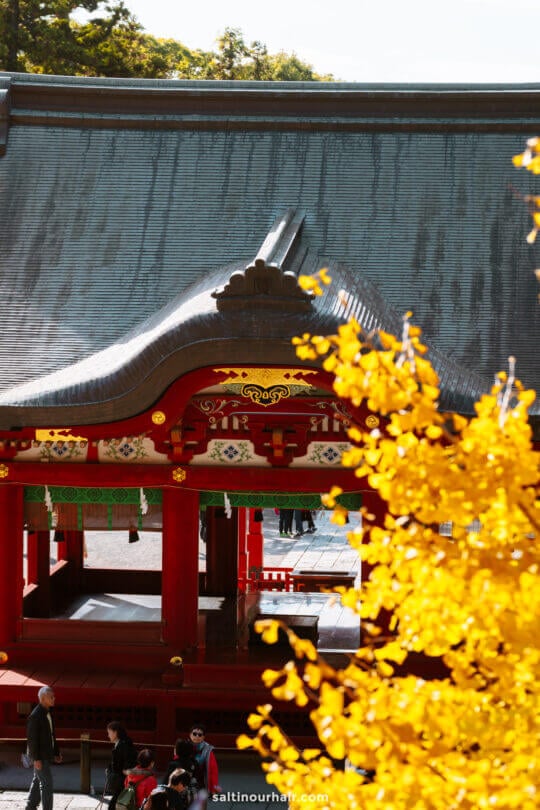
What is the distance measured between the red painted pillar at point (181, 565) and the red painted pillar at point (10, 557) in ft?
5.72

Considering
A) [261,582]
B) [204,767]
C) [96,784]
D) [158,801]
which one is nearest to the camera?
[158,801]

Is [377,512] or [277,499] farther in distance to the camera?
[277,499]

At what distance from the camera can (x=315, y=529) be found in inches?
1073

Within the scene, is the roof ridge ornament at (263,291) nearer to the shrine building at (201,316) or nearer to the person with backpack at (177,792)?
the shrine building at (201,316)

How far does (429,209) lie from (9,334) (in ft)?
18.7

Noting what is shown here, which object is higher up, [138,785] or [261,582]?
[261,582]

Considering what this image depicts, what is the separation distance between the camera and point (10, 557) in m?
14.7

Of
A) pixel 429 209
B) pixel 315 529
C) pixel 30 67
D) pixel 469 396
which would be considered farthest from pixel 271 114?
pixel 30 67

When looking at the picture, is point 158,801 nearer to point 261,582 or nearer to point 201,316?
point 201,316

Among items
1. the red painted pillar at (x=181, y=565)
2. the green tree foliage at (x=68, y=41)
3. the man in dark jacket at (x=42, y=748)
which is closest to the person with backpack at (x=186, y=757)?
the man in dark jacket at (x=42, y=748)

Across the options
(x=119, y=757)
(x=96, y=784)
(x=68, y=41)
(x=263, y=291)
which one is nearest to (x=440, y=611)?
(x=119, y=757)

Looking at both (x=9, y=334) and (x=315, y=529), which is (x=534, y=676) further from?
(x=315, y=529)

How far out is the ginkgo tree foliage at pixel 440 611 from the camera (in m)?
5.75

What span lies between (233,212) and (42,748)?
25.1 ft
